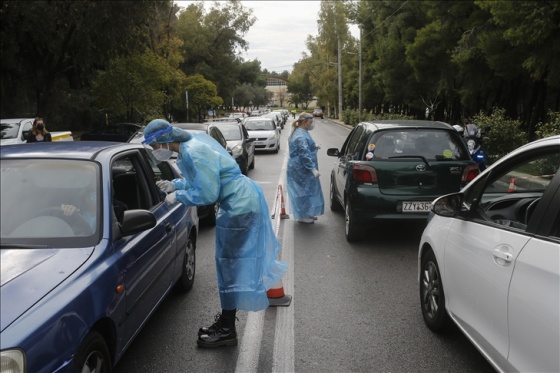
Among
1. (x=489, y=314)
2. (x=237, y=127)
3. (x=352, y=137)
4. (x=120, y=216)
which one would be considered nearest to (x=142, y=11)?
(x=237, y=127)

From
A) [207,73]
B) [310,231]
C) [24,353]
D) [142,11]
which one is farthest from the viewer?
[207,73]

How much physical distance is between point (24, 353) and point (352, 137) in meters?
6.82

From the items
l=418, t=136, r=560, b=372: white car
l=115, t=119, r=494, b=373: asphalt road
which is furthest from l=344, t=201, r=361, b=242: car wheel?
l=418, t=136, r=560, b=372: white car

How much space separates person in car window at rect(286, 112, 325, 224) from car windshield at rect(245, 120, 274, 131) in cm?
1544

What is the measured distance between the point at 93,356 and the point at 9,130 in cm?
1450

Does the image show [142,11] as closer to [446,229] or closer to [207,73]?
[446,229]

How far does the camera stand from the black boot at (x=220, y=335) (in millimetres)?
4047

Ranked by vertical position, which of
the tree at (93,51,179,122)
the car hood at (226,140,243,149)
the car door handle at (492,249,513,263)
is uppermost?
the tree at (93,51,179,122)

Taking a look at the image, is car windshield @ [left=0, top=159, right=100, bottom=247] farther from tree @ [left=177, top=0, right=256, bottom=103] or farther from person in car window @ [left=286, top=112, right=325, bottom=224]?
tree @ [left=177, top=0, right=256, bottom=103]

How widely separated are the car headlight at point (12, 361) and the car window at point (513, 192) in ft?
8.93

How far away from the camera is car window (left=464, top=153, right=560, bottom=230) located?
3.51m

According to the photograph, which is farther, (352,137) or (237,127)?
(237,127)

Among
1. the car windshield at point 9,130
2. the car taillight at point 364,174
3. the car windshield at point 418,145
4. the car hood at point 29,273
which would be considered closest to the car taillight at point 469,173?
the car windshield at point 418,145

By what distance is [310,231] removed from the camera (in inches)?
324
